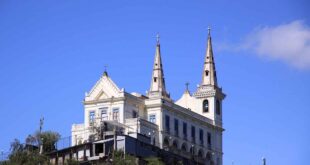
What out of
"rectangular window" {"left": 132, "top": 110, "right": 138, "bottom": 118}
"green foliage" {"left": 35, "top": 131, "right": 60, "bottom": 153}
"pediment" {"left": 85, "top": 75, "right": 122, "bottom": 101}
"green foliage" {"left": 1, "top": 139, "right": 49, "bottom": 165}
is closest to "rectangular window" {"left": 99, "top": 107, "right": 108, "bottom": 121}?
"pediment" {"left": 85, "top": 75, "right": 122, "bottom": 101}

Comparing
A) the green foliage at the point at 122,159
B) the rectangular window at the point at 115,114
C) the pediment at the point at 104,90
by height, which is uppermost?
the pediment at the point at 104,90

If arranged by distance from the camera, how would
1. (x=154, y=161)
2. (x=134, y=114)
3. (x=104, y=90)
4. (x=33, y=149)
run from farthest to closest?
(x=104, y=90) → (x=134, y=114) → (x=33, y=149) → (x=154, y=161)

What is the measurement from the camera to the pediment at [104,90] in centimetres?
19775

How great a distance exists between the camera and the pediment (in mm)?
197750

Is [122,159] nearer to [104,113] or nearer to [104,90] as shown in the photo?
[104,113]

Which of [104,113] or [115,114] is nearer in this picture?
[115,114]

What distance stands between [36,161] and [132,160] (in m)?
12.7

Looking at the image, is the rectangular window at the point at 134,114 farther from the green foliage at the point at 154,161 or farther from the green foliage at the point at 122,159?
the green foliage at the point at 122,159

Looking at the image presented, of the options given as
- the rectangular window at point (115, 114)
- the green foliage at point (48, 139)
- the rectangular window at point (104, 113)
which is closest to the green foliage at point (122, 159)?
the green foliage at point (48, 139)

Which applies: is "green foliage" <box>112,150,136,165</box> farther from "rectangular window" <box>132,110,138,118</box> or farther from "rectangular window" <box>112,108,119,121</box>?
"rectangular window" <box>132,110,138,118</box>

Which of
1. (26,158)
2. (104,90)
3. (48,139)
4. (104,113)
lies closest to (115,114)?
(104,113)

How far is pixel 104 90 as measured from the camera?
199 m

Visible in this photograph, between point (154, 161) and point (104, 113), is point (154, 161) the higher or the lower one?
the lower one

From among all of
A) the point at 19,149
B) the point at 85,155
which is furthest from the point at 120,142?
the point at 19,149
